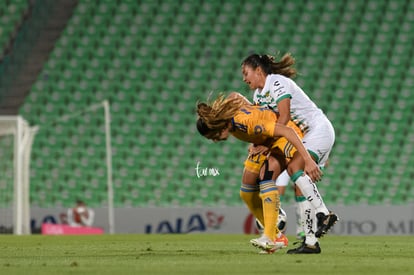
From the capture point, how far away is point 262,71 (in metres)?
7.76

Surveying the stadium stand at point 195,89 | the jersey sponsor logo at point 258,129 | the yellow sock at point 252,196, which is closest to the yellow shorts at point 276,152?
the yellow sock at point 252,196

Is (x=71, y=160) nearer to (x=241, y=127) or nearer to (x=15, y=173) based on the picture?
(x=15, y=173)

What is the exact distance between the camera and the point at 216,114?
23.0 feet

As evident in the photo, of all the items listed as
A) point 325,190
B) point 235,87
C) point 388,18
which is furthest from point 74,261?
point 388,18

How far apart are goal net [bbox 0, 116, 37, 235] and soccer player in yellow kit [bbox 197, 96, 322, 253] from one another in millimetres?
8630

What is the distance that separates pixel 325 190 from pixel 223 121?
38.2 feet

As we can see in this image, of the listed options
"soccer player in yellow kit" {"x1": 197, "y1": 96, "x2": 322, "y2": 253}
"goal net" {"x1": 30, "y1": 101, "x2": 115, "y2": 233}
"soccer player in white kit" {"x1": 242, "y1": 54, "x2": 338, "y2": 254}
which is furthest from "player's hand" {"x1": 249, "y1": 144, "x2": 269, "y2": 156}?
"goal net" {"x1": 30, "y1": 101, "x2": 115, "y2": 233}

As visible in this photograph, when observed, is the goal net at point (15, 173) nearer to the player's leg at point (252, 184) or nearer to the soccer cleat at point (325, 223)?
Answer: the player's leg at point (252, 184)

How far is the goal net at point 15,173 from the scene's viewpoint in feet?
51.2

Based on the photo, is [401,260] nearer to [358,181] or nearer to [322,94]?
[358,181]

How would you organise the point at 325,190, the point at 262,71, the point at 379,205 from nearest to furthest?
the point at 262,71
the point at 379,205
the point at 325,190

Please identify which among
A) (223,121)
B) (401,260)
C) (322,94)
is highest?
(322,94)

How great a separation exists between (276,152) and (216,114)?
30.6 inches

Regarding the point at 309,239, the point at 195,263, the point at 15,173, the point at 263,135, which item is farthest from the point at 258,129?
the point at 15,173
